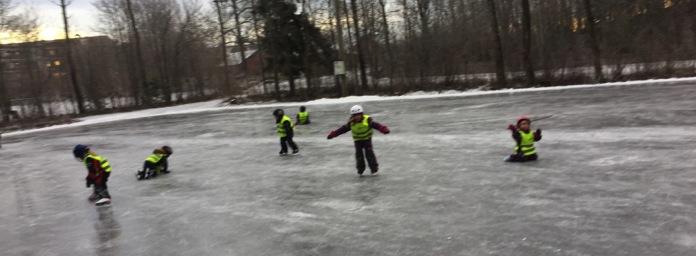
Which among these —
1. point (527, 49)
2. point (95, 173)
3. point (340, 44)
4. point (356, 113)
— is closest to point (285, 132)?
point (356, 113)

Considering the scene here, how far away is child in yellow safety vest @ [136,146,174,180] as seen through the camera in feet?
37.8

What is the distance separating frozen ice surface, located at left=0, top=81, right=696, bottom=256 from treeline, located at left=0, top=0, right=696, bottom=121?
14.6m

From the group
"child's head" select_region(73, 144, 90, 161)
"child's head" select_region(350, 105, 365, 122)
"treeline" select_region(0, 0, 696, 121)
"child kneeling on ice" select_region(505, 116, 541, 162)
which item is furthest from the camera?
"treeline" select_region(0, 0, 696, 121)

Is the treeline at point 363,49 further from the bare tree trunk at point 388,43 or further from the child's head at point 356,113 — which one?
the child's head at point 356,113

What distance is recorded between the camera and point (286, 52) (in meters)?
40.4

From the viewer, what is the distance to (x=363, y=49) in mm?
42688

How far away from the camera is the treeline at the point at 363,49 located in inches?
1134

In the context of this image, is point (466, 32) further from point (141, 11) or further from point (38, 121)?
point (141, 11)

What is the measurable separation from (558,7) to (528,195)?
37786 mm

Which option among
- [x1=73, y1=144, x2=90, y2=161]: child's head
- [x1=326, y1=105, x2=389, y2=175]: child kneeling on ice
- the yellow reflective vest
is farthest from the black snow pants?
[x1=73, y1=144, x2=90, y2=161]: child's head

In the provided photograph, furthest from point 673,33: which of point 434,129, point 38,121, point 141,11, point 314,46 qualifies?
point 141,11

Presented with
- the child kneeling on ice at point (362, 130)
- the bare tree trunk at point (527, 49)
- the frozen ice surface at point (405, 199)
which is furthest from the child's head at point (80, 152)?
the bare tree trunk at point (527, 49)

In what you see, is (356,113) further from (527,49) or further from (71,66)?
(71,66)

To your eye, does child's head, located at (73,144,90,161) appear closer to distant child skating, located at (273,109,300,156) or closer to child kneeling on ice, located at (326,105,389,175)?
child kneeling on ice, located at (326,105,389,175)
